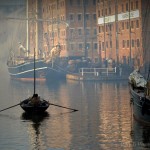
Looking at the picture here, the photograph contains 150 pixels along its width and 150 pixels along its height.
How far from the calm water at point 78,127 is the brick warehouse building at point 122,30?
1309 inches

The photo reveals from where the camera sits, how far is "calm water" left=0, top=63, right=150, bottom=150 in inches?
2048

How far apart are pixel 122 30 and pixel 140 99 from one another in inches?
2892

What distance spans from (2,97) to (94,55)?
53.1 m

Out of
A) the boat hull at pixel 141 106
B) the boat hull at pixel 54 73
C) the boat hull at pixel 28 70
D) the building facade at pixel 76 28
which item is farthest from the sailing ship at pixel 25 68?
the boat hull at pixel 141 106

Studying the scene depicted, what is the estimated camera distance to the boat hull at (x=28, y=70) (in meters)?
142

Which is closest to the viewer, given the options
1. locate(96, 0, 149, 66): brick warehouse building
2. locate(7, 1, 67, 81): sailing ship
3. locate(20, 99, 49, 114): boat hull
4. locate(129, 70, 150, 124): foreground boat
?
locate(129, 70, 150, 124): foreground boat

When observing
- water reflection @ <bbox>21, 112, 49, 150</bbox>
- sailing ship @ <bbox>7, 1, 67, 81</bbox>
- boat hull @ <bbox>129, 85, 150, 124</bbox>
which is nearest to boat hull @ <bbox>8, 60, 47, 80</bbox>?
sailing ship @ <bbox>7, 1, 67, 81</bbox>

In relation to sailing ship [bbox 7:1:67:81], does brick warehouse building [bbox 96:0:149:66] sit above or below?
above

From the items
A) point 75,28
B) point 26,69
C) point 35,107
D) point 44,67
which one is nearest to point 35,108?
point 35,107

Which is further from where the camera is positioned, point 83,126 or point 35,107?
point 35,107

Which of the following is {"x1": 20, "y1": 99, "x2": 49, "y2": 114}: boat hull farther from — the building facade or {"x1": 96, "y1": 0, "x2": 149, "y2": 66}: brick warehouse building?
the building facade

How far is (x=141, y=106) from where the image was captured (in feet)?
193

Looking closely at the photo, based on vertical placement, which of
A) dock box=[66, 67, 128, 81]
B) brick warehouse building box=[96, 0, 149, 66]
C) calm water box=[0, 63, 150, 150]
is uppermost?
brick warehouse building box=[96, 0, 149, 66]

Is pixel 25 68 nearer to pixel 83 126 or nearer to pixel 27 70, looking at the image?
pixel 27 70
